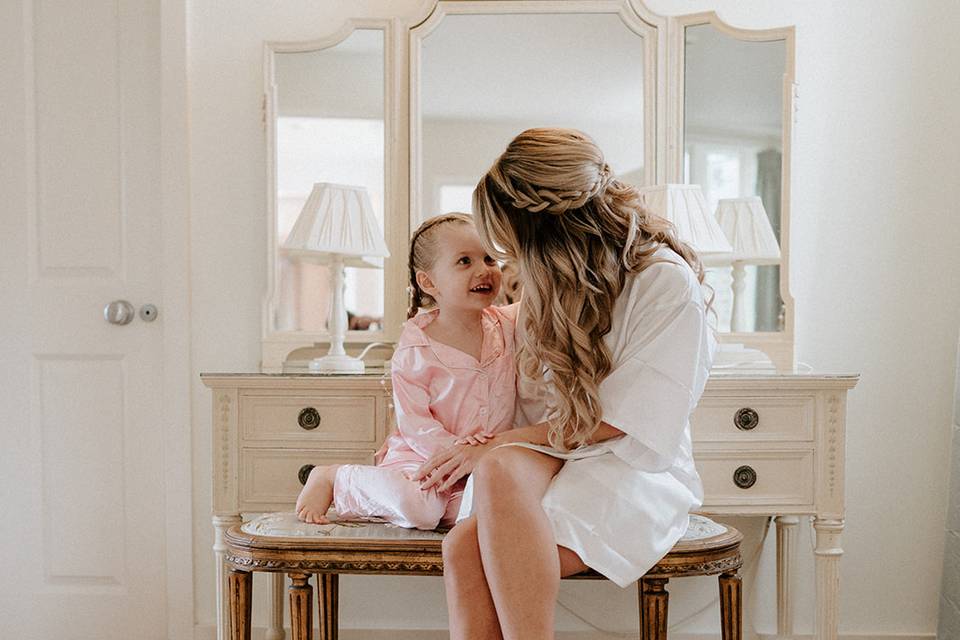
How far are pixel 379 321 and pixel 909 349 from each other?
1.36 meters

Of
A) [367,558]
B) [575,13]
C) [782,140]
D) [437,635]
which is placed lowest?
[437,635]

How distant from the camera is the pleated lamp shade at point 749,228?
2.43 metres

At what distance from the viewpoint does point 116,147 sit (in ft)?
8.66

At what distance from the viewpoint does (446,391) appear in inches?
75.4

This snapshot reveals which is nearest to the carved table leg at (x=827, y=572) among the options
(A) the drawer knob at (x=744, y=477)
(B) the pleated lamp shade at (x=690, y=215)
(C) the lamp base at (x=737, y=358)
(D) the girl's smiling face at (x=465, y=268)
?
(A) the drawer knob at (x=744, y=477)

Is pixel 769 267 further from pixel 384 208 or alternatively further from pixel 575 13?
pixel 384 208

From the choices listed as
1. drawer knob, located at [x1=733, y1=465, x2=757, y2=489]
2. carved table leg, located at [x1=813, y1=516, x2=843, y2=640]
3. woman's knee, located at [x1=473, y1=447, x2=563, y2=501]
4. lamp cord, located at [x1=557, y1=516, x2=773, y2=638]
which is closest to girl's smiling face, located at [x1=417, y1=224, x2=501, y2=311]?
woman's knee, located at [x1=473, y1=447, x2=563, y2=501]

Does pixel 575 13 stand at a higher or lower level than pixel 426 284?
higher

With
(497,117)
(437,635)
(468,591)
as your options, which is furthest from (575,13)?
(437,635)

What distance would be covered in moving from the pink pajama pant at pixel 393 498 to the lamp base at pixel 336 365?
42cm

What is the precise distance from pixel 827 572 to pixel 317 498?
3.64ft

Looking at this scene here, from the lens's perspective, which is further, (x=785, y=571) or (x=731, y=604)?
(x=785, y=571)

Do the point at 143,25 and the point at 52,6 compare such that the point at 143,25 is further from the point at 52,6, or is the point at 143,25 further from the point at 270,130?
the point at 270,130

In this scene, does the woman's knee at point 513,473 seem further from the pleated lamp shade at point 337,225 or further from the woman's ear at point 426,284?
the pleated lamp shade at point 337,225
